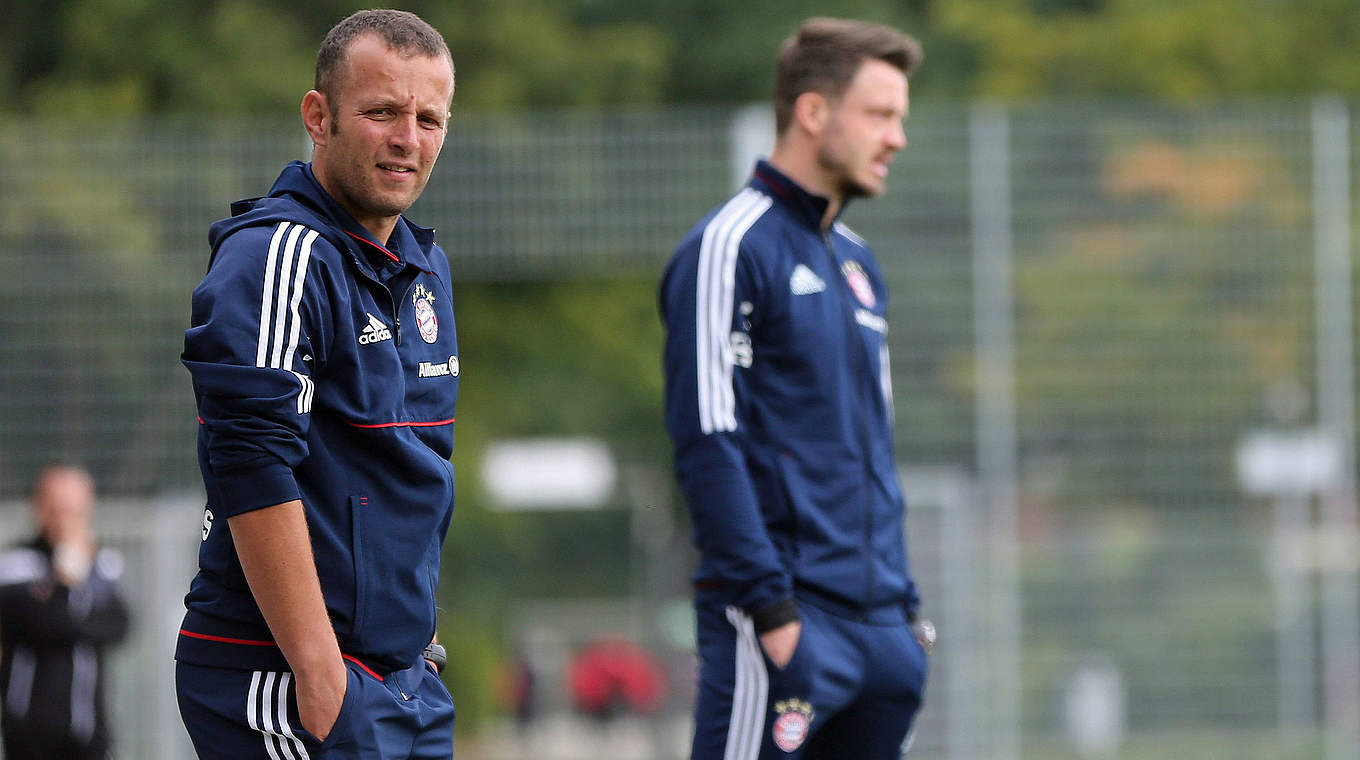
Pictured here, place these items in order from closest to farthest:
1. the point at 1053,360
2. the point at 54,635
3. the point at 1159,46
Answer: the point at 54,635 → the point at 1053,360 → the point at 1159,46

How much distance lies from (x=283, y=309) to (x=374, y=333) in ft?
0.68

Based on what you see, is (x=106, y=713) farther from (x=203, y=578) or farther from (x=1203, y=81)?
(x=1203, y=81)

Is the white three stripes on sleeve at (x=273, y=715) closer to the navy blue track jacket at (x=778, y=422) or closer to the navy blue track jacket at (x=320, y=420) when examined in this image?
the navy blue track jacket at (x=320, y=420)

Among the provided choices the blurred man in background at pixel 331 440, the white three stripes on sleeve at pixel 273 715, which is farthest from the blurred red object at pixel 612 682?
the white three stripes on sleeve at pixel 273 715

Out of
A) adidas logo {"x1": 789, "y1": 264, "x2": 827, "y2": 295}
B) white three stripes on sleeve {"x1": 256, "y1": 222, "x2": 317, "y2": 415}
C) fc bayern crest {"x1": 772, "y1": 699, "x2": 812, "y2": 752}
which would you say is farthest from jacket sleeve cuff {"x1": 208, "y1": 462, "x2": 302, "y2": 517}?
adidas logo {"x1": 789, "y1": 264, "x2": 827, "y2": 295}

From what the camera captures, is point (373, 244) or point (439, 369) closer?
point (373, 244)

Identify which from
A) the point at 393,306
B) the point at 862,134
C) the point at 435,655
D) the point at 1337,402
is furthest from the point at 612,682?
the point at 393,306

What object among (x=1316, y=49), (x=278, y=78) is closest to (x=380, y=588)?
(x=278, y=78)

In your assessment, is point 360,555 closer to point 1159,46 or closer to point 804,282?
point 804,282

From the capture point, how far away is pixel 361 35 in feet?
9.34

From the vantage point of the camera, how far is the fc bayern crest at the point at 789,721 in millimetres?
3838

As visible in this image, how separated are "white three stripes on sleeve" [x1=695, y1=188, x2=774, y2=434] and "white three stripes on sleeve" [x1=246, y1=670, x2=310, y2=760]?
4.70 ft

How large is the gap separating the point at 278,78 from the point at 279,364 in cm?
1709

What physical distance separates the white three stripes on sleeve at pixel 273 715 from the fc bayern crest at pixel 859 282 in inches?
79.1
